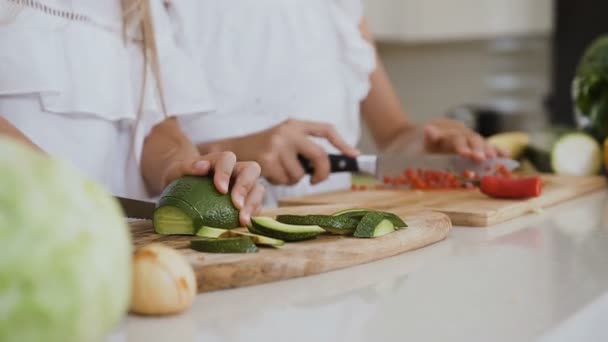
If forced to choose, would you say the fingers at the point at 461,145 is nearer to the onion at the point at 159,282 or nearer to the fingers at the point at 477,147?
the fingers at the point at 477,147

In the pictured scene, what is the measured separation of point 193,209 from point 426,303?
37cm

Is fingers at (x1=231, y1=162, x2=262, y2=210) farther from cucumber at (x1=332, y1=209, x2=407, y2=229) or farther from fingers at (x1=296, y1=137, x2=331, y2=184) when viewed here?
fingers at (x1=296, y1=137, x2=331, y2=184)

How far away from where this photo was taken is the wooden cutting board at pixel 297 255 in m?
0.78

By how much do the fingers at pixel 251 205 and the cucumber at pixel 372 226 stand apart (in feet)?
0.53

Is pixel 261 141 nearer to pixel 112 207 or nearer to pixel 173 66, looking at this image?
pixel 173 66

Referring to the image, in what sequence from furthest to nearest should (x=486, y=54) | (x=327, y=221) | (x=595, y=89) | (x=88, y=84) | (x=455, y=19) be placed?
1. (x=486, y=54)
2. (x=455, y=19)
3. (x=595, y=89)
4. (x=88, y=84)
5. (x=327, y=221)

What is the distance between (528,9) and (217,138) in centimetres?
245

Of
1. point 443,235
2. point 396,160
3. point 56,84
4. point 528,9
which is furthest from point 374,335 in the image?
point 528,9

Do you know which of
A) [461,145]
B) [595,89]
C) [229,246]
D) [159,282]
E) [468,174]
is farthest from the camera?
[595,89]

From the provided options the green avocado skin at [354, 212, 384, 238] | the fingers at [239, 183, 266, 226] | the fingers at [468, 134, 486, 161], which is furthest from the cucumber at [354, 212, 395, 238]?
the fingers at [468, 134, 486, 161]

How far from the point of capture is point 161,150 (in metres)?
1.43

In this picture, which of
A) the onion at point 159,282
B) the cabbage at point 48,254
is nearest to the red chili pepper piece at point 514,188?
the onion at point 159,282

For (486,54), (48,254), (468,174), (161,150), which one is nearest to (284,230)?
(48,254)

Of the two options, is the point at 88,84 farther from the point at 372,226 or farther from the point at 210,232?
the point at 372,226
